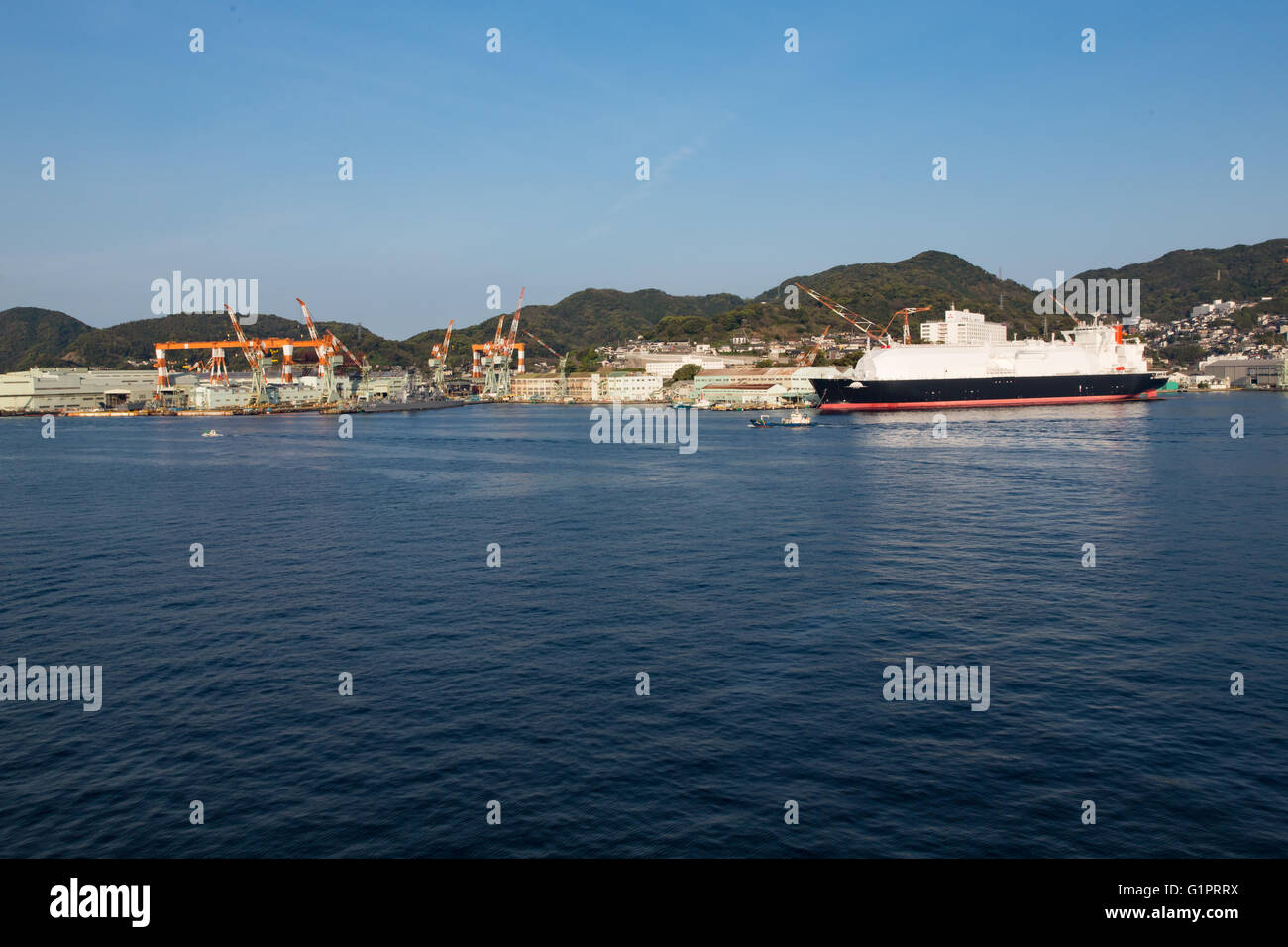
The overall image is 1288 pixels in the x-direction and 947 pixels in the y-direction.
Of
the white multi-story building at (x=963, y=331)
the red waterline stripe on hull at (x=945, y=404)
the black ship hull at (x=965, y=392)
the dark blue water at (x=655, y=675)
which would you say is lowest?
the dark blue water at (x=655, y=675)

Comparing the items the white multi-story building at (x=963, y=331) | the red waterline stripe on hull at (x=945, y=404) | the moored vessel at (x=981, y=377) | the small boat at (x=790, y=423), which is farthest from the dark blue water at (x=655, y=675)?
the white multi-story building at (x=963, y=331)

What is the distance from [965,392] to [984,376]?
422cm

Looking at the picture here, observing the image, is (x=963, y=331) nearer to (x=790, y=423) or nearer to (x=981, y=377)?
(x=981, y=377)

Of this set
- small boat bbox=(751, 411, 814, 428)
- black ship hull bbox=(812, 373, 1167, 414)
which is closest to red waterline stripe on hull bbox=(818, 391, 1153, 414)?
black ship hull bbox=(812, 373, 1167, 414)

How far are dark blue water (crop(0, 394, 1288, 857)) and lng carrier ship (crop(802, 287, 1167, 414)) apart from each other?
9213cm

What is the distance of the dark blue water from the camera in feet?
50.8

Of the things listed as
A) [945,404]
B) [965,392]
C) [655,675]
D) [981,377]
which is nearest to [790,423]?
[945,404]

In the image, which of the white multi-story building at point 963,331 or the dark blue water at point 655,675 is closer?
the dark blue water at point 655,675

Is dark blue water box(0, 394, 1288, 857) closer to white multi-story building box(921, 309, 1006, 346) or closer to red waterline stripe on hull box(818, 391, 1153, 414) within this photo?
red waterline stripe on hull box(818, 391, 1153, 414)

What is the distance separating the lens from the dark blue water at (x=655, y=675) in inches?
609

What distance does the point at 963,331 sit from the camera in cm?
17012

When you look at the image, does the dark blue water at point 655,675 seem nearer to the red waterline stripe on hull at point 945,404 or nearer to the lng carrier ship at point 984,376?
the lng carrier ship at point 984,376

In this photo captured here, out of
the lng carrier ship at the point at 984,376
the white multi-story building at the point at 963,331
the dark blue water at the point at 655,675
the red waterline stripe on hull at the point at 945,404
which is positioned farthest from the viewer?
the white multi-story building at the point at 963,331

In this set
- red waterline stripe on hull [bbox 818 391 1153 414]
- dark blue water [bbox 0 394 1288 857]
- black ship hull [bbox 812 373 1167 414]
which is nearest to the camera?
dark blue water [bbox 0 394 1288 857]
